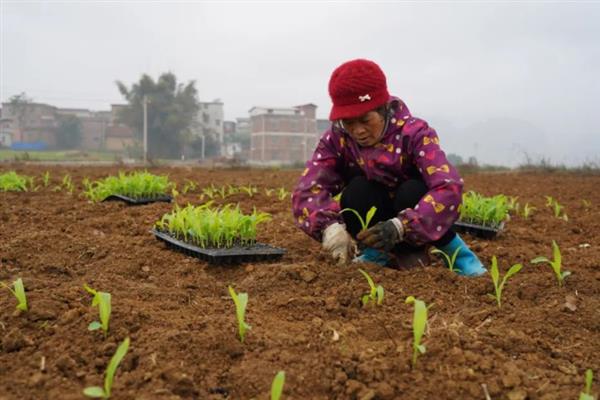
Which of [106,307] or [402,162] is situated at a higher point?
[402,162]

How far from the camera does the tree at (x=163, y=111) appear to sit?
114ft

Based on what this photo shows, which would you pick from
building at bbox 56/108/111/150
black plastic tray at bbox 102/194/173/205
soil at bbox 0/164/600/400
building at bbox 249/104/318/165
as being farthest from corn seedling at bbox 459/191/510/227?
building at bbox 56/108/111/150

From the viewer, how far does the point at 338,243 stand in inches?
106

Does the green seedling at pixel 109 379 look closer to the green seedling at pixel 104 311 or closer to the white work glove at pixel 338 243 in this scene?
the green seedling at pixel 104 311

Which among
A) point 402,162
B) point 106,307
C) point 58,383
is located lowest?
point 58,383

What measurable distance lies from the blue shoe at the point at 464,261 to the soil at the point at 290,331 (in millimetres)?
113

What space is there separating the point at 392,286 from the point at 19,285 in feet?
4.65

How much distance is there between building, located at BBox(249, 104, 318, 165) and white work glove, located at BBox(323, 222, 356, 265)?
134ft

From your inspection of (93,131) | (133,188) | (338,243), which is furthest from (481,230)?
(93,131)

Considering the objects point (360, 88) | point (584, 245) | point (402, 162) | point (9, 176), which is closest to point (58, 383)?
point (360, 88)

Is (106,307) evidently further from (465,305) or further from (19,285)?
(465,305)

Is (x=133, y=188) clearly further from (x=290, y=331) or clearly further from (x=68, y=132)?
(x=68, y=132)

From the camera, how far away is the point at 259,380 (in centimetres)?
151

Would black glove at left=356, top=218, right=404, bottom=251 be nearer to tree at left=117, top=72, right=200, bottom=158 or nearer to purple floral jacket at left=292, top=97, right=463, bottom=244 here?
purple floral jacket at left=292, top=97, right=463, bottom=244
